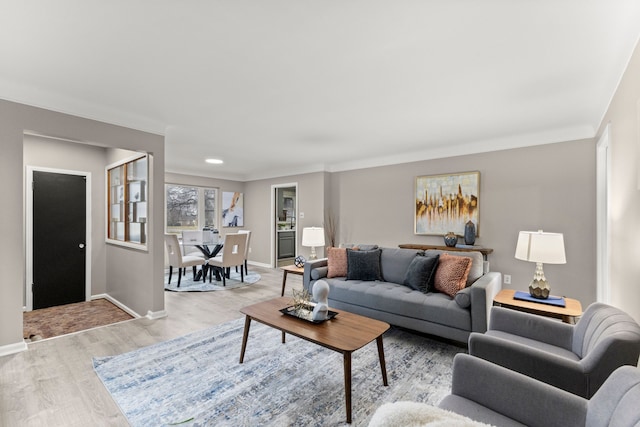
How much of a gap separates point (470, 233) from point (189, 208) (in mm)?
6030

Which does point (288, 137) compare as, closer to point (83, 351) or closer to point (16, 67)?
point (16, 67)

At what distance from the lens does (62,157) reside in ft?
13.8

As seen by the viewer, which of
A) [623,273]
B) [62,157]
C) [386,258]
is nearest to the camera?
[623,273]

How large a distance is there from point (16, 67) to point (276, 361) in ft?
10.4

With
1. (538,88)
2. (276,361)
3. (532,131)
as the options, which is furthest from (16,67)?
(532,131)

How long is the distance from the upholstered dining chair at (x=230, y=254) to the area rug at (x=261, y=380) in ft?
7.50

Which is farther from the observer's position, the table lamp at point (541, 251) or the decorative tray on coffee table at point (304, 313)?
the table lamp at point (541, 251)

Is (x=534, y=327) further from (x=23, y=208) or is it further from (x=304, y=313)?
(x=23, y=208)

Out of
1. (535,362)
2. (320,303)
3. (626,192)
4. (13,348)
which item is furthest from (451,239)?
(13,348)

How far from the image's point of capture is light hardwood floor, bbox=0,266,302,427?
73.4 inches

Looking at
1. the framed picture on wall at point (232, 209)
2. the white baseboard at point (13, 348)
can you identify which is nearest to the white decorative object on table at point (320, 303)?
the white baseboard at point (13, 348)

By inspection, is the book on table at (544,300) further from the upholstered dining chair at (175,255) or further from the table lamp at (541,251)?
the upholstered dining chair at (175,255)

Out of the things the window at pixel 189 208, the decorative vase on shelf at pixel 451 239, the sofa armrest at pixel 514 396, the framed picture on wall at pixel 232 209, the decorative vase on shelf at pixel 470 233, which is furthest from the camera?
the framed picture on wall at pixel 232 209

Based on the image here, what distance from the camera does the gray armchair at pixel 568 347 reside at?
4.34 feet
